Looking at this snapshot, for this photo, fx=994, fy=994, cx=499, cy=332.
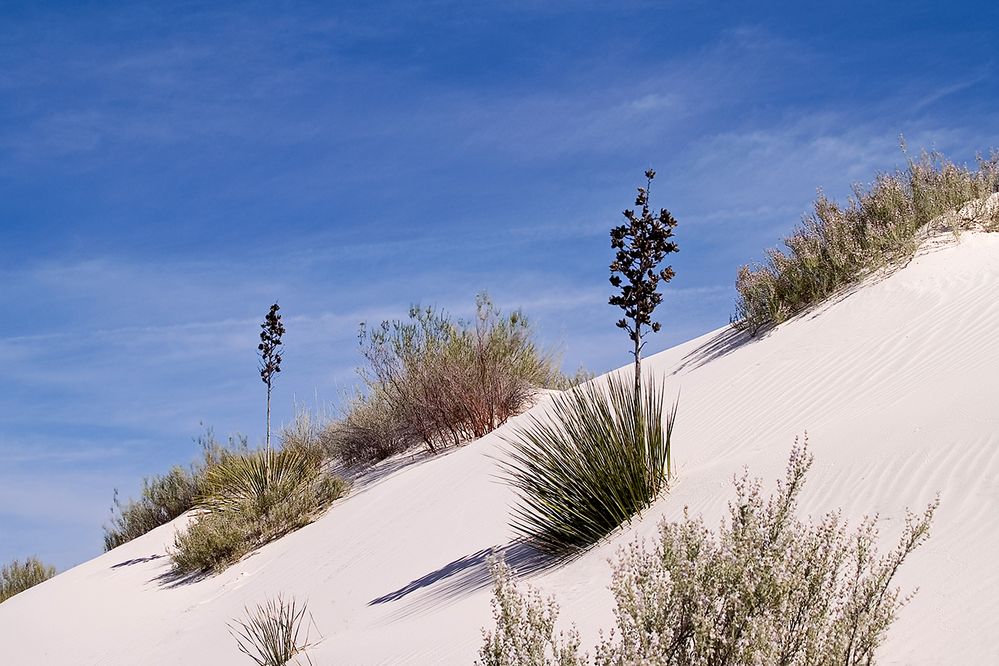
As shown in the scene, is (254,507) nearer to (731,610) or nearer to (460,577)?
(460,577)

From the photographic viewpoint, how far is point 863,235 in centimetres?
1381

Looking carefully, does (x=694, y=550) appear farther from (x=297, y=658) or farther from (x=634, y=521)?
(x=297, y=658)

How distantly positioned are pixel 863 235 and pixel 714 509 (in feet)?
26.6

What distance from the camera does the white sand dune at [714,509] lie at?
580 centimetres

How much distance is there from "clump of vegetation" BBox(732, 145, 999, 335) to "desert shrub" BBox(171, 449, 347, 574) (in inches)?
269

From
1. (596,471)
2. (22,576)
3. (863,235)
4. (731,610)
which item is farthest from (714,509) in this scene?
(22,576)

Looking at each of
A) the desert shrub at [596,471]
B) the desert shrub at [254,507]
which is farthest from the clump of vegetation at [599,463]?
the desert shrub at [254,507]

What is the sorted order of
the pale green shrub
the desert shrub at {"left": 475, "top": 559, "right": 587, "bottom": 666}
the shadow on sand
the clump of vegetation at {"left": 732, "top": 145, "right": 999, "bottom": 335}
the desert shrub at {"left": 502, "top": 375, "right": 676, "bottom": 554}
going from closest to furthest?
the desert shrub at {"left": 475, "top": 559, "right": 587, "bottom": 666} → the desert shrub at {"left": 502, "top": 375, "right": 676, "bottom": 554} → the shadow on sand → the clump of vegetation at {"left": 732, "top": 145, "right": 999, "bottom": 335} → the pale green shrub

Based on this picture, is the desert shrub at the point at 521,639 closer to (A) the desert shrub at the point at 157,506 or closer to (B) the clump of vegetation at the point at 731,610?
(B) the clump of vegetation at the point at 731,610

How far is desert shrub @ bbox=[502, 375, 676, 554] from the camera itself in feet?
25.0

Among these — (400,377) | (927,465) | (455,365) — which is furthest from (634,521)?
(400,377)

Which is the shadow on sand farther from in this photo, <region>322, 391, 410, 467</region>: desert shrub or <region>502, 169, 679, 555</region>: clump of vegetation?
<region>322, 391, 410, 467</region>: desert shrub

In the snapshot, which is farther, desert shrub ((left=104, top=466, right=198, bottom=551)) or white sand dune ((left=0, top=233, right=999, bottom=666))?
desert shrub ((left=104, top=466, right=198, bottom=551))

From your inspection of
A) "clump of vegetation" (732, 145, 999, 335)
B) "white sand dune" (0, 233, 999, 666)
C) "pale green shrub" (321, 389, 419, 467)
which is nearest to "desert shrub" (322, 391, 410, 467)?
"pale green shrub" (321, 389, 419, 467)
